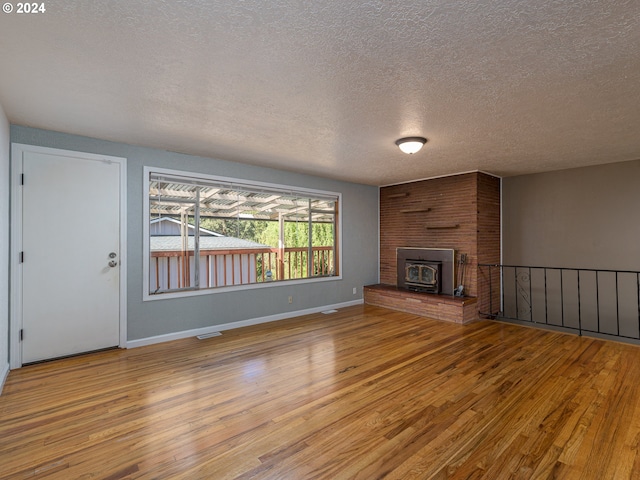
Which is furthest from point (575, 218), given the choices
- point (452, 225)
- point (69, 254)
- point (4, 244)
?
point (4, 244)

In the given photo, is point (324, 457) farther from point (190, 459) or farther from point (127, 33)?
point (127, 33)

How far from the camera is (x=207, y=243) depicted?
447cm

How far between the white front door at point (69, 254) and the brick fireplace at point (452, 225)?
441 centimetres

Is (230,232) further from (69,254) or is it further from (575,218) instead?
(575,218)

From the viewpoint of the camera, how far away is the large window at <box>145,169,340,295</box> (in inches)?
161

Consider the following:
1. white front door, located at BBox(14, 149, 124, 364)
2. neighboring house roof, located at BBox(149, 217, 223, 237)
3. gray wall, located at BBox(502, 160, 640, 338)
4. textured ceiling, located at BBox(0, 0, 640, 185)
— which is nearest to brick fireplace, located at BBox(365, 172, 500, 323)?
gray wall, located at BBox(502, 160, 640, 338)

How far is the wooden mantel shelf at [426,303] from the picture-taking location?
493cm

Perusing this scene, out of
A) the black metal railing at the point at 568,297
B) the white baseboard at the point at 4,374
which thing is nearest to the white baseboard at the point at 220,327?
the white baseboard at the point at 4,374

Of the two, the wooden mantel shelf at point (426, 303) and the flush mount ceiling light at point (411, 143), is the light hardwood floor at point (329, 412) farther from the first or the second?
the flush mount ceiling light at point (411, 143)

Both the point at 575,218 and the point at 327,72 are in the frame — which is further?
the point at 575,218

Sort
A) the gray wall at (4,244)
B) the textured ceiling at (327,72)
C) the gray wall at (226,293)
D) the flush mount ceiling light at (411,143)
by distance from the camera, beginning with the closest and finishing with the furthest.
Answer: the textured ceiling at (327,72), the gray wall at (4,244), the flush mount ceiling light at (411,143), the gray wall at (226,293)

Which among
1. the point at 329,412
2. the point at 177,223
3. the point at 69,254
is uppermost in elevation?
the point at 177,223

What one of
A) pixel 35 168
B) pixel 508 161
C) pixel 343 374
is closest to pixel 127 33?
pixel 35 168

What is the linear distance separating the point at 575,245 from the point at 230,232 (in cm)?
542
